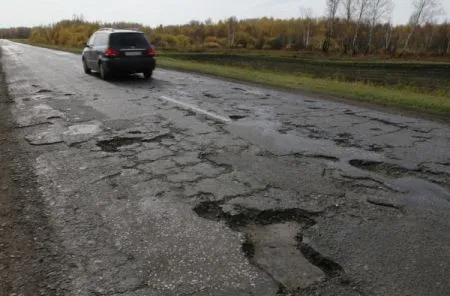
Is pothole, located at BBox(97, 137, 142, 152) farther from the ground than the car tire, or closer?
closer

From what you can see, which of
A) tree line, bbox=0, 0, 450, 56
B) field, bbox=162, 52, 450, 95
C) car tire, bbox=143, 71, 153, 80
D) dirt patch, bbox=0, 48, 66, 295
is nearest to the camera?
dirt patch, bbox=0, 48, 66, 295

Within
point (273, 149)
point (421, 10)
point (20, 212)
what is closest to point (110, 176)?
point (20, 212)

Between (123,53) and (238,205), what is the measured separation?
35.4ft

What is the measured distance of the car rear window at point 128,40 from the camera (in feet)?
43.4

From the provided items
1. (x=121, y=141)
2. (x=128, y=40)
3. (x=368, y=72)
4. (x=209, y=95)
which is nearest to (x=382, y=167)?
(x=121, y=141)

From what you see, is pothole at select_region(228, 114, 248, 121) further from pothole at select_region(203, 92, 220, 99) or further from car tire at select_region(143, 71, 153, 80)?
car tire at select_region(143, 71, 153, 80)

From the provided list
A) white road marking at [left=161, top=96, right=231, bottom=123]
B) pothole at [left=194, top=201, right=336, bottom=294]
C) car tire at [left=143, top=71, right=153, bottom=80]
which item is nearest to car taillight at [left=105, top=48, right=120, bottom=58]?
car tire at [left=143, top=71, right=153, bottom=80]

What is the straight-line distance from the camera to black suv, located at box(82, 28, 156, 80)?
13.1 m

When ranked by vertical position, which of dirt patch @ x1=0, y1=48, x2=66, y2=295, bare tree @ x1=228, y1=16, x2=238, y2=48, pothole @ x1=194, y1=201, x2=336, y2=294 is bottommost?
dirt patch @ x1=0, y1=48, x2=66, y2=295

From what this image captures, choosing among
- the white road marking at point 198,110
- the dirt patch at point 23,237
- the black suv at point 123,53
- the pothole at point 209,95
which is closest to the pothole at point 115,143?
the dirt patch at point 23,237

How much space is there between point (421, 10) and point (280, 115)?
68.3m

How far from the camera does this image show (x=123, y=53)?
13141 mm

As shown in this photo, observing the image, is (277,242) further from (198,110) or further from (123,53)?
(123,53)

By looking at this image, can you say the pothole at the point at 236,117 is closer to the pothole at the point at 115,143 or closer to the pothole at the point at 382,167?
the pothole at the point at 115,143
